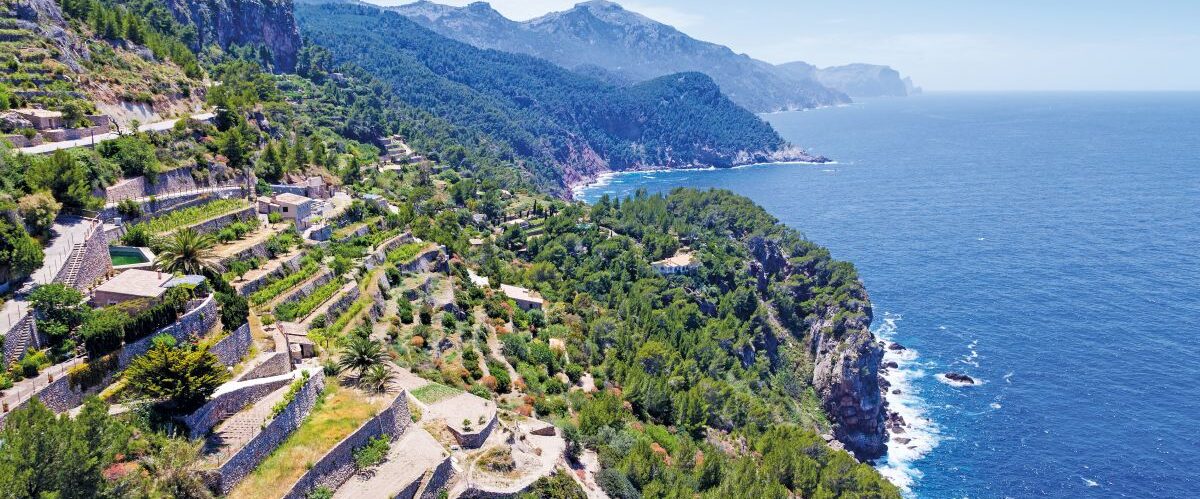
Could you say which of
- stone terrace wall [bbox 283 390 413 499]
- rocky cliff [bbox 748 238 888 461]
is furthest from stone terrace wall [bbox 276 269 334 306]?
rocky cliff [bbox 748 238 888 461]

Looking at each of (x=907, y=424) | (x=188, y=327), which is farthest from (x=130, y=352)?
(x=907, y=424)

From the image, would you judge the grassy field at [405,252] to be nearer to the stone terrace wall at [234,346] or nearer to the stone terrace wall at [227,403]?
the stone terrace wall at [234,346]

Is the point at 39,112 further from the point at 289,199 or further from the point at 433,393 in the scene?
the point at 433,393

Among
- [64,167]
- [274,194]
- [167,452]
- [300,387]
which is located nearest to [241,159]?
[274,194]

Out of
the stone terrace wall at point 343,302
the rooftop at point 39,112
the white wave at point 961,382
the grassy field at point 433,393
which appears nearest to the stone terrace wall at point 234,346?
the grassy field at point 433,393

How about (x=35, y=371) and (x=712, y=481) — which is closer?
(x=35, y=371)

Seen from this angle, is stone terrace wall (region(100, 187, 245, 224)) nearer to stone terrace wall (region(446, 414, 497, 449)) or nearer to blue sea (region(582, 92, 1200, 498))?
stone terrace wall (region(446, 414, 497, 449))

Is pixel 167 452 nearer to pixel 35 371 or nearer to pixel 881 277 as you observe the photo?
pixel 35 371
